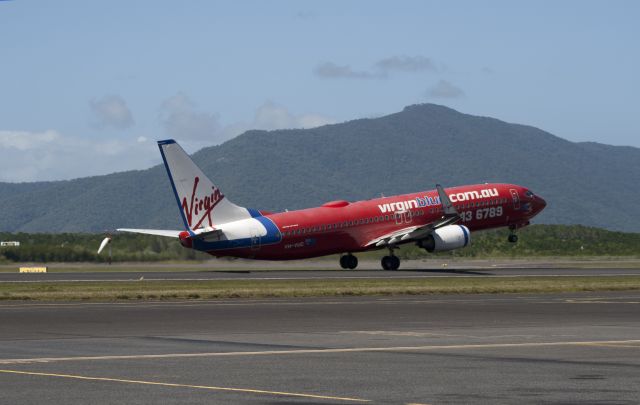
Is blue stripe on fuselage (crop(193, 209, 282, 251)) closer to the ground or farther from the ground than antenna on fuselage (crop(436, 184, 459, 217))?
closer to the ground

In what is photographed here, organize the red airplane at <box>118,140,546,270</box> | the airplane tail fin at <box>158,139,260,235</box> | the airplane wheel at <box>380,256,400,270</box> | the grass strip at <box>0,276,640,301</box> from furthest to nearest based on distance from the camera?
the airplane wheel at <box>380,256,400,270</box>, the red airplane at <box>118,140,546,270</box>, the airplane tail fin at <box>158,139,260,235</box>, the grass strip at <box>0,276,640,301</box>

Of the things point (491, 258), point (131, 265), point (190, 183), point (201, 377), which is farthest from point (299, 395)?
point (491, 258)

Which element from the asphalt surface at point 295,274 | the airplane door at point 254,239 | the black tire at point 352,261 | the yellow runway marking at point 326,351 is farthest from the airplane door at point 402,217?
the yellow runway marking at point 326,351

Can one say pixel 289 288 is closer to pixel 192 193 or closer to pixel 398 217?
pixel 192 193

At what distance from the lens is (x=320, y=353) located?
28516mm

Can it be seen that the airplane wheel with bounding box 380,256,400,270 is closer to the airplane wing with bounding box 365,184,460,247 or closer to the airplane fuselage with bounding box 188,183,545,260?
the airplane wing with bounding box 365,184,460,247

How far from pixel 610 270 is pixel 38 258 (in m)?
37.4

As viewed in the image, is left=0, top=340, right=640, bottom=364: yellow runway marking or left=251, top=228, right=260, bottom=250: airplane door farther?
left=251, top=228, right=260, bottom=250: airplane door

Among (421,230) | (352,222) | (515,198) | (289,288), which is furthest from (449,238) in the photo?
(289,288)

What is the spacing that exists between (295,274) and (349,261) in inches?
428

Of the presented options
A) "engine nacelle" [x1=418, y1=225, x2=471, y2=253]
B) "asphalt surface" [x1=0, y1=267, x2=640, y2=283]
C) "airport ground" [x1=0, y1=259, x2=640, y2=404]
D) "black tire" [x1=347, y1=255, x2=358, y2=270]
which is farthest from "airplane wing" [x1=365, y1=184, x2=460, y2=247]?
"airport ground" [x1=0, y1=259, x2=640, y2=404]

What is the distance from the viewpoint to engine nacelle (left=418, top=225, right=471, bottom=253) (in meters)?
82.2

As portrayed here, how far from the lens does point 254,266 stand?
8688 centimetres

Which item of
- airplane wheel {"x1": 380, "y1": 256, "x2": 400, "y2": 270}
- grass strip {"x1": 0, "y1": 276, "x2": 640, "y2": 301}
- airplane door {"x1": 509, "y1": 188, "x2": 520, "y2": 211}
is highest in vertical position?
airplane door {"x1": 509, "y1": 188, "x2": 520, "y2": 211}
